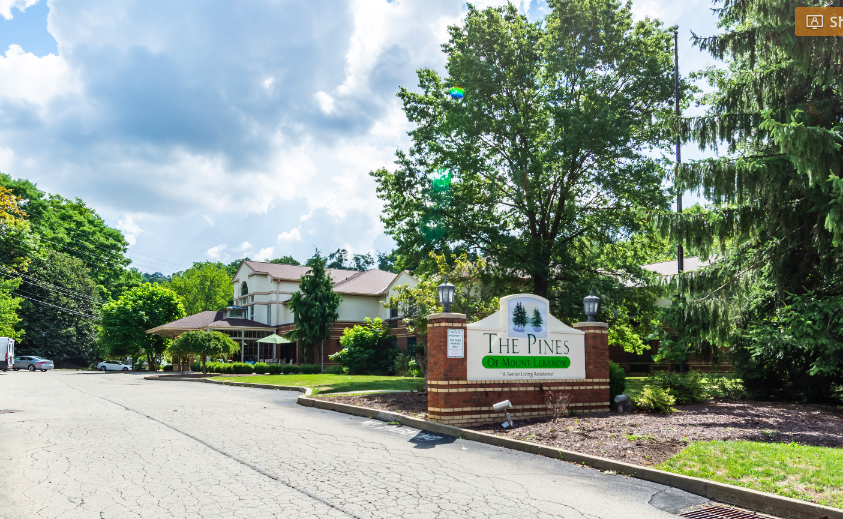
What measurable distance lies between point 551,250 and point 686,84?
28.7 feet

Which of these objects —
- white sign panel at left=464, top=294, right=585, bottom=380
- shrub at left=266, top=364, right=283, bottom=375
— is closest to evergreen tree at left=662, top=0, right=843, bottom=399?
white sign panel at left=464, top=294, right=585, bottom=380

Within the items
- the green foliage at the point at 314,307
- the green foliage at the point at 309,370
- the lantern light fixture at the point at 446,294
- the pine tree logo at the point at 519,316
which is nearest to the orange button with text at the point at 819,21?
the pine tree logo at the point at 519,316

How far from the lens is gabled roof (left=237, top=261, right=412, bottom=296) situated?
4716cm

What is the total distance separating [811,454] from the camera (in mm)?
8320

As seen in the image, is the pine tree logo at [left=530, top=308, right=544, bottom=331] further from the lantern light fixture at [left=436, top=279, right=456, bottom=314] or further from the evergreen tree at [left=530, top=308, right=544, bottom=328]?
the lantern light fixture at [left=436, top=279, right=456, bottom=314]

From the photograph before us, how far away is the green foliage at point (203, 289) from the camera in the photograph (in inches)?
2867

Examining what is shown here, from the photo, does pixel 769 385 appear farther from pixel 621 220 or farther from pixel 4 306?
pixel 4 306

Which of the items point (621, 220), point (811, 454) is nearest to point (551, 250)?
point (621, 220)

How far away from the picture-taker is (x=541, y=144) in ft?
77.4

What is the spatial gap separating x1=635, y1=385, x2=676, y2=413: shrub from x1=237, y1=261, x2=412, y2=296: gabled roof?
1315 inches

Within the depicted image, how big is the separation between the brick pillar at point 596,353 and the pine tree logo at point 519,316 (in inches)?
72.6

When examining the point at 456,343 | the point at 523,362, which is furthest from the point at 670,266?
the point at 456,343

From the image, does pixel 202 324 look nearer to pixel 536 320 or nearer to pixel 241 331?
pixel 241 331

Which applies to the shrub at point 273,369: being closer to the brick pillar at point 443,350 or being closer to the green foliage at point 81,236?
→ the brick pillar at point 443,350
